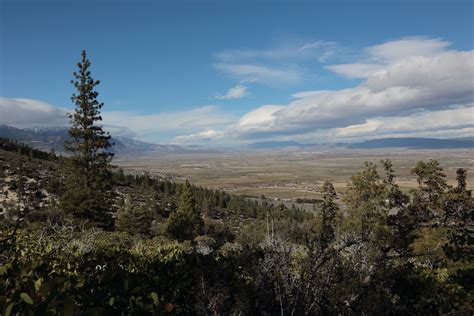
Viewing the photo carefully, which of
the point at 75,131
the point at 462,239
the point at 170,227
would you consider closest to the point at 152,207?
the point at 170,227

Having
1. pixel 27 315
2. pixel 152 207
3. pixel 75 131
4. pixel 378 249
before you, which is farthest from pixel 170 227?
pixel 27 315

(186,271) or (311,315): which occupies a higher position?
(186,271)

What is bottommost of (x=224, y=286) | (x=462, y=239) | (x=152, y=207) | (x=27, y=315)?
(x=152, y=207)

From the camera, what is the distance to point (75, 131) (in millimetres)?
28766

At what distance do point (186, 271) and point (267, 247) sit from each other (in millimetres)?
1104

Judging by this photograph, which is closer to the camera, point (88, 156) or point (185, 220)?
point (88, 156)

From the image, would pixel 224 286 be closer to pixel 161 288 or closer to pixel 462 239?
pixel 161 288

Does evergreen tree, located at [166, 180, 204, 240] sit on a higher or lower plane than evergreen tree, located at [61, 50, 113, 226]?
lower

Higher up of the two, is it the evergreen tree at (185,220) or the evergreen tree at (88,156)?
the evergreen tree at (88,156)

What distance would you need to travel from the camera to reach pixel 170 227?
33438mm

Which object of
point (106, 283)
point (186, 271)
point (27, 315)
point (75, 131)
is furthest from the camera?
point (75, 131)

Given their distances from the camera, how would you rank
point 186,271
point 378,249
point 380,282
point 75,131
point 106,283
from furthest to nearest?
1. point 75,131
2. point 378,249
3. point 380,282
4. point 186,271
5. point 106,283

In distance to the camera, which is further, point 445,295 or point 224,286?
point 445,295

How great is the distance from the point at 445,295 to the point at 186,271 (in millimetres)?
3847
